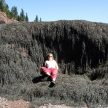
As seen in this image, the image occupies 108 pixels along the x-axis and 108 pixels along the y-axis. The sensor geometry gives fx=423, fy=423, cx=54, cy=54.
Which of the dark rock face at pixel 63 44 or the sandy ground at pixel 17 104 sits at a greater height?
the dark rock face at pixel 63 44

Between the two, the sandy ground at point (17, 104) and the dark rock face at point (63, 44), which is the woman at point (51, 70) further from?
the sandy ground at point (17, 104)

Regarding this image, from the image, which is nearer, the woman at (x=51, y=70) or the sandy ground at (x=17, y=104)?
the sandy ground at (x=17, y=104)

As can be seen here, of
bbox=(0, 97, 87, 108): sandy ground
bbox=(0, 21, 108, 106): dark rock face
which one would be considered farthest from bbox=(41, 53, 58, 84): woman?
bbox=(0, 97, 87, 108): sandy ground

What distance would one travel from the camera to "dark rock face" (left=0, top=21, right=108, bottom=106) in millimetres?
18391

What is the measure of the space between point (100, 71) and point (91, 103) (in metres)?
3.45

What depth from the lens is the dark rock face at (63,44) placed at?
60.3ft

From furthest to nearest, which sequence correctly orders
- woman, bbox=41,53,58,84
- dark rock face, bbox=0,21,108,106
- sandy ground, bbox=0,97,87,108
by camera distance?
dark rock face, bbox=0,21,108,106, woman, bbox=41,53,58,84, sandy ground, bbox=0,97,87,108

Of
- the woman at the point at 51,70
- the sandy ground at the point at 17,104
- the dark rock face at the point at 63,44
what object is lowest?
the sandy ground at the point at 17,104

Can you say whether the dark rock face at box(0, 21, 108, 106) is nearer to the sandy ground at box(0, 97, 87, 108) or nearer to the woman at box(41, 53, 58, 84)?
the woman at box(41, 53, 58, 84)

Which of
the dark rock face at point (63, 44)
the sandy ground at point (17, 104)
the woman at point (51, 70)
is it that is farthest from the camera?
the dark rock face at point (63, 44)

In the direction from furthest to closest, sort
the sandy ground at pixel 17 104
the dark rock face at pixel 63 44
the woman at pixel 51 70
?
the dark rock face at pixel 63 44 → the woman at pixel 51 70 → the sandy ground at pixel 17 104

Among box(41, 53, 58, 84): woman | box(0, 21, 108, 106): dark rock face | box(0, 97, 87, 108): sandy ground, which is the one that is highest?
box(0, 21, 108, 106): dark rock face

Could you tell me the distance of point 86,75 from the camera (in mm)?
18516

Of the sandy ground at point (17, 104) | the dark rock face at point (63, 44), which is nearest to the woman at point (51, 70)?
the dark rock face at point (63, 44)
